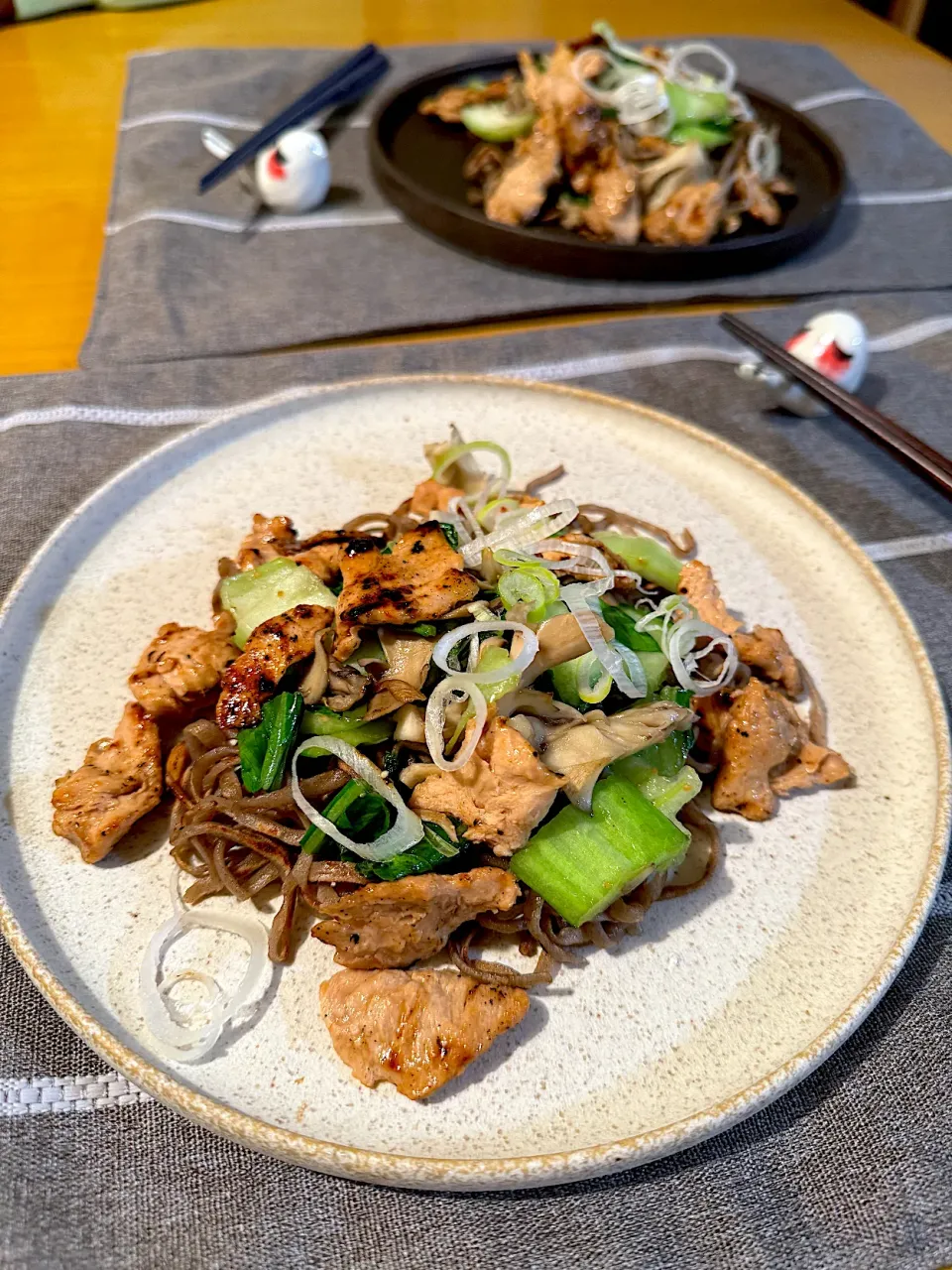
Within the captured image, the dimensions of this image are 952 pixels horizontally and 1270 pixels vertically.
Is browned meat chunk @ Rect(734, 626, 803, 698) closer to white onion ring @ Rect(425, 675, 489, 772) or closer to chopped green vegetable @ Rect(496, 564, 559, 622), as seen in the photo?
chopped green vegetable @ Rect(496, 564, 559, 622)

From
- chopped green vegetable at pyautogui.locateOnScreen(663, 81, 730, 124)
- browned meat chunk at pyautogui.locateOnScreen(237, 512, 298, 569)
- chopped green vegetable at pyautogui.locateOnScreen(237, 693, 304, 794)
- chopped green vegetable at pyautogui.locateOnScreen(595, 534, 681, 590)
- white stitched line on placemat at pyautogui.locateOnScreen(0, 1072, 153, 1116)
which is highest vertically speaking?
chopped green vegetable at pyautogui.locateOnScreen(663, 81, 730, 124)

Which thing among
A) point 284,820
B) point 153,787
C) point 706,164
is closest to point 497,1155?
point 284,820

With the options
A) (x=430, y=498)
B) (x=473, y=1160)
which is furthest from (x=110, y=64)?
(x=473, y=1160)

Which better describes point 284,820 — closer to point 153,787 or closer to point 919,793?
point 153,787

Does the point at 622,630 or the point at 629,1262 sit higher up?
the point at 622,630

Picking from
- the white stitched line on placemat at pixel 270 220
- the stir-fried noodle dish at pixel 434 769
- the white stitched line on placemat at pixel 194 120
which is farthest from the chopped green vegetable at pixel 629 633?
the white stitched line on placemat at pixel 194 120

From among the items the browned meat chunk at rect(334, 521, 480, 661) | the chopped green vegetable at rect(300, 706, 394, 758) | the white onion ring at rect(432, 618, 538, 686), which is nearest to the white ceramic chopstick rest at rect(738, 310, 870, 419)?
the browned meat chunk at rect(334, 521, 480, 661)

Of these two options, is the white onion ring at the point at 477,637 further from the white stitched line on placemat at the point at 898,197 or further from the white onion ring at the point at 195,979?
the white stitched line on placemat at the point at 898,197
